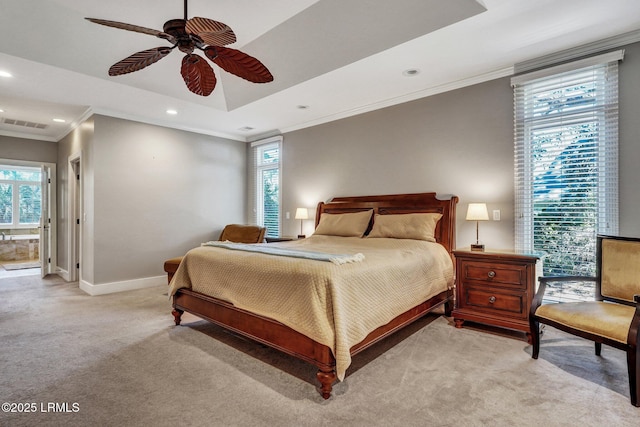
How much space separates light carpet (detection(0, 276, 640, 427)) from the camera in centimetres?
173

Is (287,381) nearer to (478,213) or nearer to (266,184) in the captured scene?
(478,213)

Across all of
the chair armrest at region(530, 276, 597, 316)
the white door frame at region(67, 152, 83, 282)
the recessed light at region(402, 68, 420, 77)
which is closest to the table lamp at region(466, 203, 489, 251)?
the chair armrest at region(530, 276, 597, 316)

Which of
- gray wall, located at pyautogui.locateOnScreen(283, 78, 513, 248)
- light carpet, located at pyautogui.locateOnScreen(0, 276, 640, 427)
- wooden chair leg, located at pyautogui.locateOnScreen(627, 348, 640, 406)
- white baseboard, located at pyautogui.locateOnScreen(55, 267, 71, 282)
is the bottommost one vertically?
light carpet, located at pyautogui.locateOnScreen(0, 276, 640, 427)

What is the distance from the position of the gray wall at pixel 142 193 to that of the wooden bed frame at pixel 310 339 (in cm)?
206

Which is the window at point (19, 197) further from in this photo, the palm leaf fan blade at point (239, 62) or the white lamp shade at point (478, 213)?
the white lamp shade at point (478, 213)

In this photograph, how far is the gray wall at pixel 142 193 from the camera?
176 inches

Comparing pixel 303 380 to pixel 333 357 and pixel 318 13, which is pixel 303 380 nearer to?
pixel 333 357

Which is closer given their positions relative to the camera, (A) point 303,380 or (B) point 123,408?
(B) point 123,408

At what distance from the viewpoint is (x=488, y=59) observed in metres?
3.15

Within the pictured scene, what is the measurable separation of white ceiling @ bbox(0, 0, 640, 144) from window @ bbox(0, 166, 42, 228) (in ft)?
17.5

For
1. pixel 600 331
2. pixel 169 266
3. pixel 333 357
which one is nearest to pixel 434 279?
pixel 600 331

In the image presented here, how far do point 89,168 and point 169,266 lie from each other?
6.50ft

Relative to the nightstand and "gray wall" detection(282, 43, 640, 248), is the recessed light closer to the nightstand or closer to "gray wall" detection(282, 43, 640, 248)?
"gray wall" detection(282, 43, 640, 248)

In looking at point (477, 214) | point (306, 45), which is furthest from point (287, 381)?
point (306, 45)
